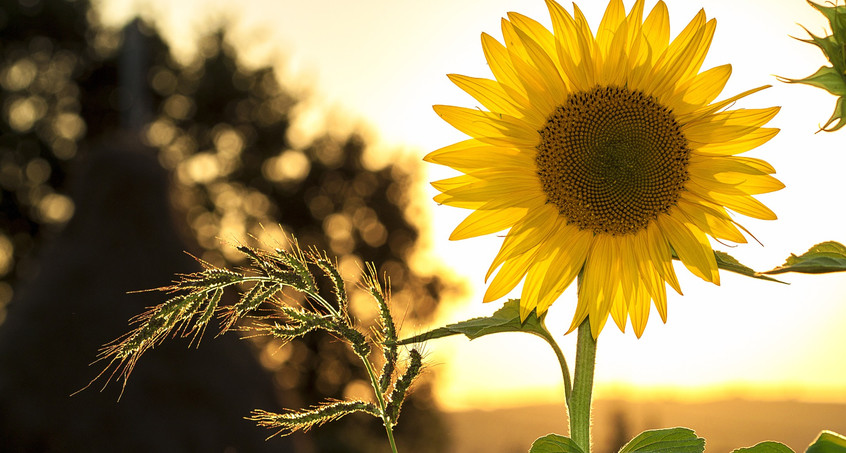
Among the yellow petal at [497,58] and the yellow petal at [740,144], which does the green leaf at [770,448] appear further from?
the yellow petal at [497,58]

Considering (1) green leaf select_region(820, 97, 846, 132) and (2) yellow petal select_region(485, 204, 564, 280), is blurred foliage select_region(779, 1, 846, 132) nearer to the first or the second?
(1) green leaf select_region(820, 97, 846, 132)

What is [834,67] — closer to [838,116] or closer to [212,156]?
[838,116]

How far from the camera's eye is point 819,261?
4.26ft

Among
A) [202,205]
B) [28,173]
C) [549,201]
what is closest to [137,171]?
[202,205]

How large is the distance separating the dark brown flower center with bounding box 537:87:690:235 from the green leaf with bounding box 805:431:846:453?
0.63 meters

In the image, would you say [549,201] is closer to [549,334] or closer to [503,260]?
[503,260]

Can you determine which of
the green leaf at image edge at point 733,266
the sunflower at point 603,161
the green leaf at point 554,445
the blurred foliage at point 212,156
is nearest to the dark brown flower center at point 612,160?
the sunflower at point 603,161

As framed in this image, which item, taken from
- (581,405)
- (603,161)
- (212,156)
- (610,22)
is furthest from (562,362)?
(212,156)

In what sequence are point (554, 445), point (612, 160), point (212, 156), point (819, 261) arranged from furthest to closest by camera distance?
point (212, 156)
point (612, 160)
point (554, 445)
point (819, 261)

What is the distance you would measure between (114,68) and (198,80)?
222 centimetres

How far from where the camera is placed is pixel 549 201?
6.24ft

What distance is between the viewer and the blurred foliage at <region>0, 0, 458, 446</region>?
1903 cm

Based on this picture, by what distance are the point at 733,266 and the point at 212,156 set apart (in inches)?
831

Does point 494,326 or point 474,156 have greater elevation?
point 474,156
